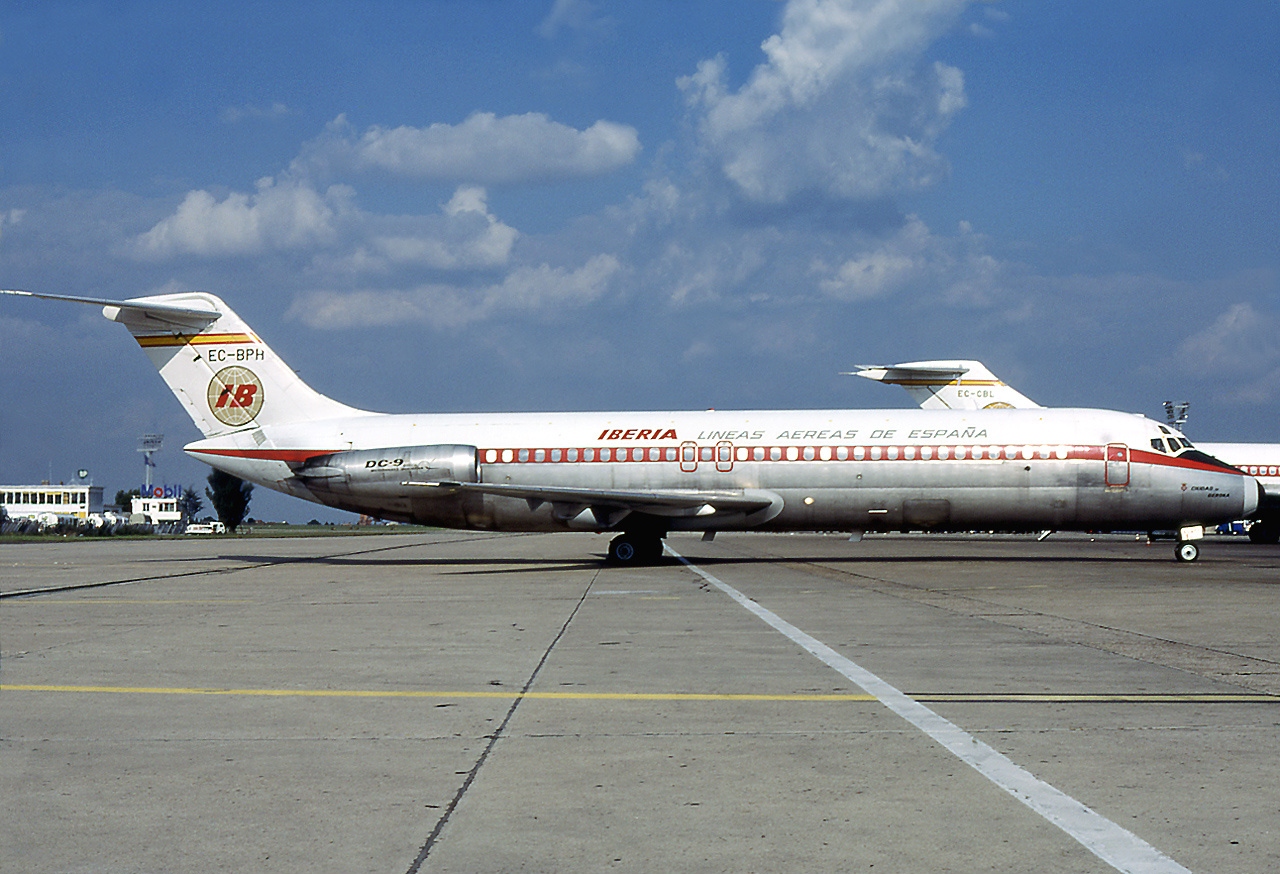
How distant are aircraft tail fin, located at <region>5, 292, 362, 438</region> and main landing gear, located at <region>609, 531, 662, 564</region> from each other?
→ 26.1 feet

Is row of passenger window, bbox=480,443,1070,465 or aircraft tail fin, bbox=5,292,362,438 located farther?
aircraft tail fin, bbox=5,292,362,438

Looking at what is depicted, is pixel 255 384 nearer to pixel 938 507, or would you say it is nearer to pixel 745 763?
pixel 938 507

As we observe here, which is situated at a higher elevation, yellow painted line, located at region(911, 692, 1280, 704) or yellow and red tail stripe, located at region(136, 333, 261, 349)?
yellow and red tail stripe, located at region(136, 333, 261, 349)

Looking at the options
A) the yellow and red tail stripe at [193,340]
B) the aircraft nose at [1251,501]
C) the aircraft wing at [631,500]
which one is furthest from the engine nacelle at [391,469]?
the aircraft nose at [1251,501]

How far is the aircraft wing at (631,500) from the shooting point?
83.0ft

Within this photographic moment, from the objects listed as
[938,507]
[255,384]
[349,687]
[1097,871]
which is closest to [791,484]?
[938,507]

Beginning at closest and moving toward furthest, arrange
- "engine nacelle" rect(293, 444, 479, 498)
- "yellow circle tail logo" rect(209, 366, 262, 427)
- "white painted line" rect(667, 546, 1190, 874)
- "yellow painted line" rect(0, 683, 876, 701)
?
"white painted line" rect(667, 546, 1190, 874), "yellow painted line" rect(0, 683, 876, 701), "engine nacelle" rect(293, 444, 479, 498), "yellow circle tail logo" rect(209, 366, 262, 427)

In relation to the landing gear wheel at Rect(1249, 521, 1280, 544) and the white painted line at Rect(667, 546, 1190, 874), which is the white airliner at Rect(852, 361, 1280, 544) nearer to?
the landing gear wheel at Rect(1249, 521, 1280, 544)

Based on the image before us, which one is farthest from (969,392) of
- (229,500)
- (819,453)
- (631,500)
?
(229,500)

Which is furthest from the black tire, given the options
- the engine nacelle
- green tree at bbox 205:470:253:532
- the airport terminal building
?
the airport terminal building

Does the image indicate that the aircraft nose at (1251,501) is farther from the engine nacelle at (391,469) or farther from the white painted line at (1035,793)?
the white painted line at (1035,793)

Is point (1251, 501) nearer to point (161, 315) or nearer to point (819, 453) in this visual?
point (819, 453)

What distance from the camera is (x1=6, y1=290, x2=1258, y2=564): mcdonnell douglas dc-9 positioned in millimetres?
26719

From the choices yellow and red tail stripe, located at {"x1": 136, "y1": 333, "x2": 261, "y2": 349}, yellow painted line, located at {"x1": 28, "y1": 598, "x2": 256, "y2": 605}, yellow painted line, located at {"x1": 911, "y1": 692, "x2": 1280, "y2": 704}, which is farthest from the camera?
yellow and red tail stripe, located at {"x1": 136, "y1": 333, "x2": 261, "y2": 349}
